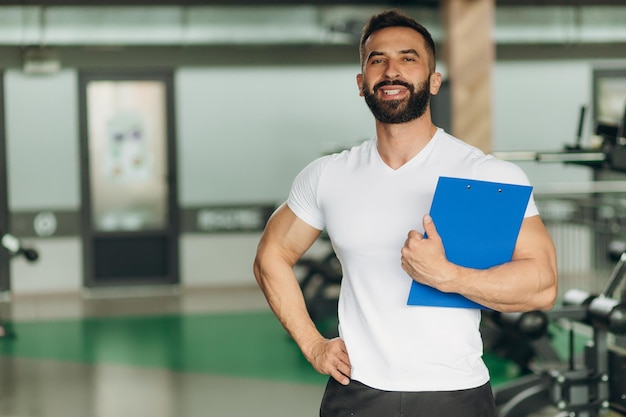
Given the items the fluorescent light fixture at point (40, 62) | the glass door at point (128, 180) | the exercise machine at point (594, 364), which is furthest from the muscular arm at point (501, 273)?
the fluorescent light fixture at point (40, 62)

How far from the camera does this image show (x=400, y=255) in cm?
194

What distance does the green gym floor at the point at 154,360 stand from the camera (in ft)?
16.8

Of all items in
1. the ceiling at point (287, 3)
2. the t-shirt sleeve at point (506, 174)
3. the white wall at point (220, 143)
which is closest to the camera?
the t-shirt sleeve at point (506, 174)

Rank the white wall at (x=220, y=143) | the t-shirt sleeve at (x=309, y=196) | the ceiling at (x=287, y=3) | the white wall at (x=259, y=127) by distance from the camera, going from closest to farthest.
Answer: the t-shirt sleeve at (x=309, y=196) < the ceiling at (x=287, y=3) < the white wall at (x=220, y=143) < the white wall at (x=259, y=127)

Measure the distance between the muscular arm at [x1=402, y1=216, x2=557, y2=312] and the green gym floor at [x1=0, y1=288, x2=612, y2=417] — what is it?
316cm

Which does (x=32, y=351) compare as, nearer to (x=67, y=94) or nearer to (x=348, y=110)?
(x=67, y=94)

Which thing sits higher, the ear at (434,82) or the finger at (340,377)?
the ear at (434,82)

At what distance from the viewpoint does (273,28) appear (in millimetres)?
9023

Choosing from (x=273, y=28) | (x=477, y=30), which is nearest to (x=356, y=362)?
(x=477, y=30)

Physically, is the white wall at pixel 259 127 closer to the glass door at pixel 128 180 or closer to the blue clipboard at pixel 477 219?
the glass door at pixel 128 180

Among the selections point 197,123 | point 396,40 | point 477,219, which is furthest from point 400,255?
point 197,123

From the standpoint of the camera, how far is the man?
1916 millimetres

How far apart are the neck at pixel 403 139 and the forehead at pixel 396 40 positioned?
0.47 ft

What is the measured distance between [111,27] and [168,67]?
635 mm
